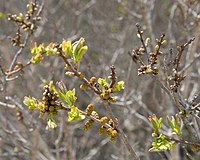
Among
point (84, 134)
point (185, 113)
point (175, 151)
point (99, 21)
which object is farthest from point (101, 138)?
point (185, 113)

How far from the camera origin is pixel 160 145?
148 cm

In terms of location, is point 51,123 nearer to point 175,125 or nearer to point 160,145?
point 160,145

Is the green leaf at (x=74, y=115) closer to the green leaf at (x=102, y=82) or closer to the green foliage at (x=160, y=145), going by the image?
the green leaf at (x=102, y=82)

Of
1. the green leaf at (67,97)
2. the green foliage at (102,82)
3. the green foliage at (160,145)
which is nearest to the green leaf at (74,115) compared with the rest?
the green leaf at (67,97)

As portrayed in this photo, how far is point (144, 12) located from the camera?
11.4 feet

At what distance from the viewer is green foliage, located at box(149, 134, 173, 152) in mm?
1458

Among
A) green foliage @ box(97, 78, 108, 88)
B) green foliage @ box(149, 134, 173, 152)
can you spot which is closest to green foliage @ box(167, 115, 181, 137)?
green foliage @ box(149, 134, 173, 152)

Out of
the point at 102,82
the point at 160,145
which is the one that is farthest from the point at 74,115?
the point at 160,145

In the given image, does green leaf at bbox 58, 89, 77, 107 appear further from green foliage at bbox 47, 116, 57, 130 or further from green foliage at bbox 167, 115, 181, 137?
green foliage at bbox 167, 115, 181, 137

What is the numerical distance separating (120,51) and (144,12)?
1167mm

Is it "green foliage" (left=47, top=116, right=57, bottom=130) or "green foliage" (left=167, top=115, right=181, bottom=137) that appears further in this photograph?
"green foliage" (left=167, top=115, right=181, bottom=137)

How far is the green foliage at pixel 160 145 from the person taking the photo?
1458 millimetres

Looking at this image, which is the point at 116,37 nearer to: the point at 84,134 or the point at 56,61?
the point at 56,61

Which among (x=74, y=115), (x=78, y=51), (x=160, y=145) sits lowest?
(x=160, y=145)
